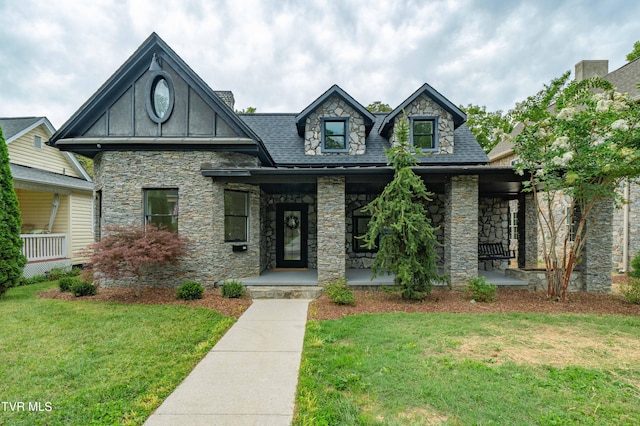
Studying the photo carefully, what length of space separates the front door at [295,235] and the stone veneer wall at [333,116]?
7.32 feet

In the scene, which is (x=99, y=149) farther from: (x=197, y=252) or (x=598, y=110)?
(x=598, y=110)

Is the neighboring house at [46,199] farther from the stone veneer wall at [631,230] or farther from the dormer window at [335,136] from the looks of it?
the stone veneer wall at [631,230]

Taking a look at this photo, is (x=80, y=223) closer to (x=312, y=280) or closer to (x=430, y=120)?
(x=312, y=280)

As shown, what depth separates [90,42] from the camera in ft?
39.7

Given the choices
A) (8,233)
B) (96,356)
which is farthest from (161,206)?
(96,356)

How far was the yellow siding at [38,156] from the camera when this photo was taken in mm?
12277

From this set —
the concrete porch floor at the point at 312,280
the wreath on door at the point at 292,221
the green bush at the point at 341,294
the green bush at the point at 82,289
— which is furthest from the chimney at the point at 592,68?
the green bush at the point at 82,289

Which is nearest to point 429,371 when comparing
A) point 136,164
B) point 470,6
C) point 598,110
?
point 598,110

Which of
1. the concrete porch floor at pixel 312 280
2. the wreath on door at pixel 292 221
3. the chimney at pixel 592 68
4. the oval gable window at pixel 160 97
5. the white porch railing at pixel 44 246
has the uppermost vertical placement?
the chimney at pixel 592 68

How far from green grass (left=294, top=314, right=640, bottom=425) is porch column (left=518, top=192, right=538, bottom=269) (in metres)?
5.00

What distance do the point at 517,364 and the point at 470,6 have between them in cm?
1177

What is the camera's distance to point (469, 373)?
11.7ft

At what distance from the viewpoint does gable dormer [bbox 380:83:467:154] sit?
33.0ft

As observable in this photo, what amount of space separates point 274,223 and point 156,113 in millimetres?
5128
